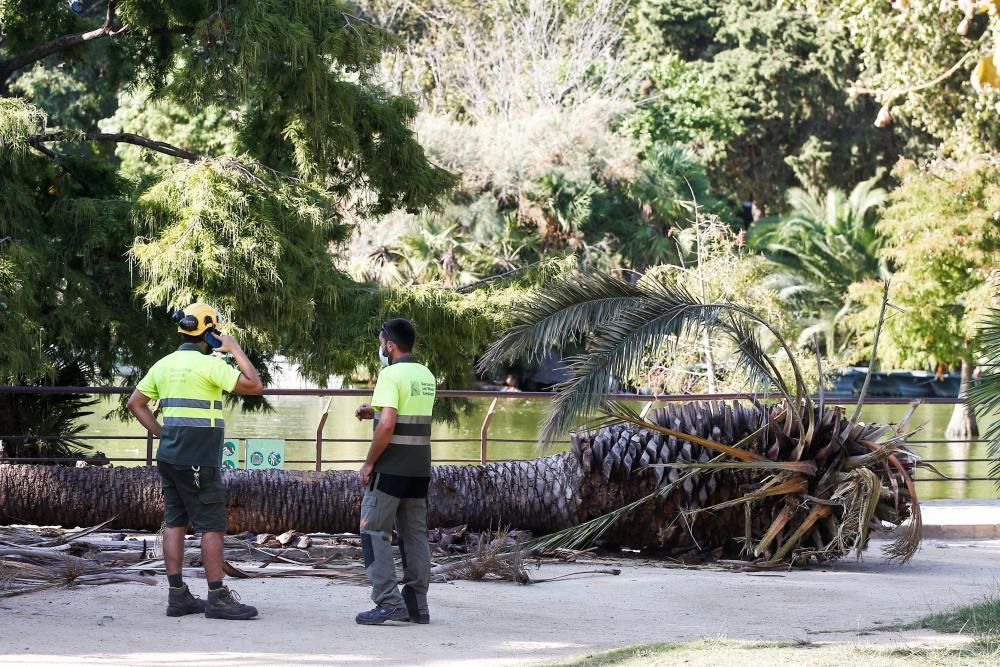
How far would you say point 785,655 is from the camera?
17.9 feet

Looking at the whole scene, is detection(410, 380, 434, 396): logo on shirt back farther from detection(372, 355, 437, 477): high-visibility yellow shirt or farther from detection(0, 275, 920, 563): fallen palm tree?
detection(0, 275, 920, 563): fallen palm tree

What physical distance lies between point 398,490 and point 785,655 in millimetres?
2261

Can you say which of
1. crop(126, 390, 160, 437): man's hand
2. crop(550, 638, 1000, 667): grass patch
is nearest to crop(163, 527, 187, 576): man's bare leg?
crop(126, 390, 160, 437): man's hand

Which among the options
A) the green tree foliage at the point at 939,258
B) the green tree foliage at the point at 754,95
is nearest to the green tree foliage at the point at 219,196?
the green tree foliage at the point at 939,258

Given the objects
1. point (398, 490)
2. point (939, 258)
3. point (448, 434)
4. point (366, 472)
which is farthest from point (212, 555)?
point (939, 258)

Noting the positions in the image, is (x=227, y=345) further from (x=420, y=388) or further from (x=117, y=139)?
(x=117, y=139)

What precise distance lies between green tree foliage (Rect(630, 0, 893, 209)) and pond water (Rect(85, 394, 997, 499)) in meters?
9.75

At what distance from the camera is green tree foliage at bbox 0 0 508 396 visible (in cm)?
1145

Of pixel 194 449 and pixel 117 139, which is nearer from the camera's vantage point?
pixel 194 449

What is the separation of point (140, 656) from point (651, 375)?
54.2 feet

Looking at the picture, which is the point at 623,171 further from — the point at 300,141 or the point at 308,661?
the point at 308,661

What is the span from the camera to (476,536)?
9164mm

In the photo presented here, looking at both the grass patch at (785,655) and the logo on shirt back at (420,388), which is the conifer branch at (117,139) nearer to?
the logo on shirt back at (420,388)

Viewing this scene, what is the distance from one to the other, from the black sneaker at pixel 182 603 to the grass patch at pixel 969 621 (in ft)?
12.4
